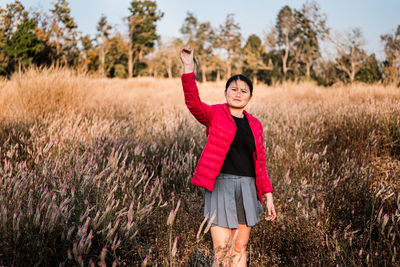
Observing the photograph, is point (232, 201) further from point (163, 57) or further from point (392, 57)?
point (163, 57)

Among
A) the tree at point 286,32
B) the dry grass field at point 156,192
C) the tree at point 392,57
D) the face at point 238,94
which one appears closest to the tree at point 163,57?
the tree at point 286,32

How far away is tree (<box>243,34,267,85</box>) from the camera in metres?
39.8

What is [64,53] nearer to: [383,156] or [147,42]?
[147,42]

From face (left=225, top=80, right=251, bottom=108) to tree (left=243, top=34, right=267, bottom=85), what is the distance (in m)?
37.6

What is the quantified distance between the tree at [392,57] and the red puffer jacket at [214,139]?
13248mm

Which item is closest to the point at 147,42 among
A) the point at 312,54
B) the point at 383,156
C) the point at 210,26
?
the point at 210,26

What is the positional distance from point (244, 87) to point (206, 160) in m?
0.59

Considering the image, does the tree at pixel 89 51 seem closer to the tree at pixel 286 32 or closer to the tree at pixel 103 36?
the tree at pixel 103 36

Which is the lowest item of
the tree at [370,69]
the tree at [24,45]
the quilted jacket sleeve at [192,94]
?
the quilted jacket sleeve at [192,94]

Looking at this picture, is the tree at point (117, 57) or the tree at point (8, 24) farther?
the tree at point (117, 57)

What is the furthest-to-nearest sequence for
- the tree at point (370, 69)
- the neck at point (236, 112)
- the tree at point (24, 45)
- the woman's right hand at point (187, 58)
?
the tree at point (24, 45) → the tree at point (370, 69) → the neck at point (236, 112) → the woman's right hand at point (187, 58)

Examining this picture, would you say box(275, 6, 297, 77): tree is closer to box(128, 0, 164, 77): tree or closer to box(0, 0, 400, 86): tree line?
box(0, 0, 400, 86): tree line

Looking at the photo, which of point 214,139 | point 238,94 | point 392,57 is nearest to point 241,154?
point 214,139

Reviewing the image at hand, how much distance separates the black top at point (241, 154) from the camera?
6.02ft
